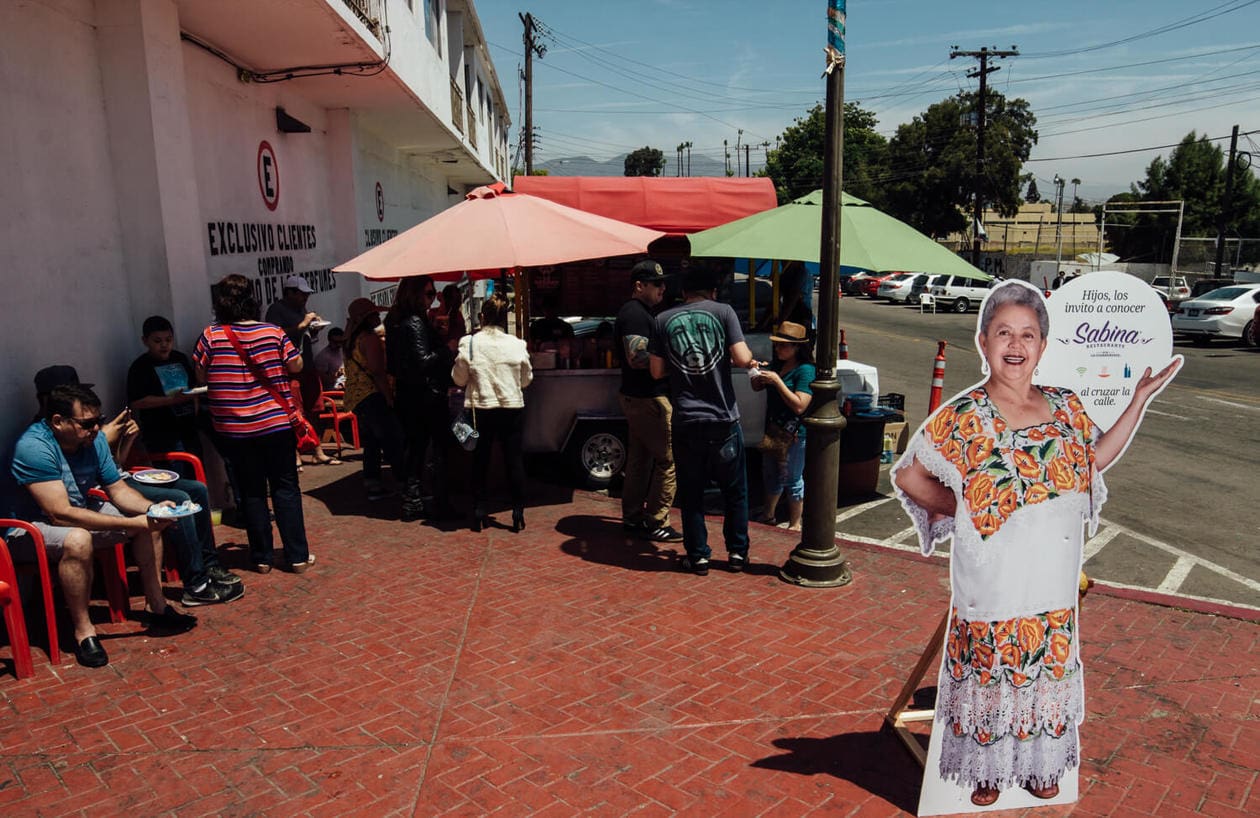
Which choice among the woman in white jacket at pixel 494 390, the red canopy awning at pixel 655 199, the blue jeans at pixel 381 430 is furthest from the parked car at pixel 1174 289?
the blue jeans at pixel 381 430

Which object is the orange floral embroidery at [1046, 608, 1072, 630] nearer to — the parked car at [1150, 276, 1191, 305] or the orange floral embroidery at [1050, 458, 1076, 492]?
the orange floral embroidery at [1050, 458, 1076, 492]

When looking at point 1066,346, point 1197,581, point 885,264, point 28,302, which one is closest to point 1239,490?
point 1197,581

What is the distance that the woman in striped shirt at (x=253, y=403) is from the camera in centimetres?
532

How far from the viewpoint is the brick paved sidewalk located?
→ 3.45 meters

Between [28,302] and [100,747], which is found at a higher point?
[28,302]

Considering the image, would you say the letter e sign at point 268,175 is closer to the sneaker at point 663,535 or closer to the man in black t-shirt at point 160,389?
the man in black t-shirt at point 160,389

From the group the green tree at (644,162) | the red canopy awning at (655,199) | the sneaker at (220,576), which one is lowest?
the sneaker at (220,576)

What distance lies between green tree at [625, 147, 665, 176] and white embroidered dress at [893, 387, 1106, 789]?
117753 millimetres

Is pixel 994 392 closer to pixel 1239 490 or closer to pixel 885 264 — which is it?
pixel 885 264

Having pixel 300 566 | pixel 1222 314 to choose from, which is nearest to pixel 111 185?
pixel 300 566

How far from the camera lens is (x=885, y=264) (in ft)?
20.0

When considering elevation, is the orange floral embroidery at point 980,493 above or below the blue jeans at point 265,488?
above

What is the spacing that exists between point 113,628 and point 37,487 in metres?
0.97

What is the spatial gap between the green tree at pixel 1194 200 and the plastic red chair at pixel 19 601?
5727cm
